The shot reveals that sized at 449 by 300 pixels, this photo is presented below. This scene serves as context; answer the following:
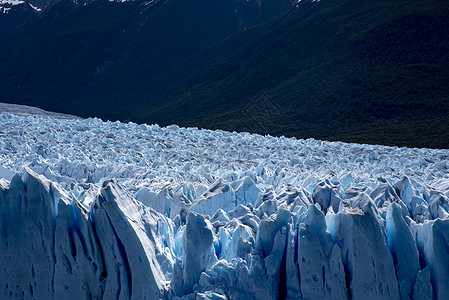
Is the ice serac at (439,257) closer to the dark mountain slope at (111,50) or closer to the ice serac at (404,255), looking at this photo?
the ice serac at (404,255)

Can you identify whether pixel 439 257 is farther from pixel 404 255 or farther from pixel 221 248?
pixel 221 248

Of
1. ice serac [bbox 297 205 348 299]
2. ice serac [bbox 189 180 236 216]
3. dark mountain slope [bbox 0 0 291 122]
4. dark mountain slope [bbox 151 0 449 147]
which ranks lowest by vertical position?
ice serac [bbox 297 205 348 299]

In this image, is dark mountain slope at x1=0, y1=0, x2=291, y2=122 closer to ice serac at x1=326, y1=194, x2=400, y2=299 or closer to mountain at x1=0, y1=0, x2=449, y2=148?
mountain at x1=0, y1=0, x2=449, y2=148

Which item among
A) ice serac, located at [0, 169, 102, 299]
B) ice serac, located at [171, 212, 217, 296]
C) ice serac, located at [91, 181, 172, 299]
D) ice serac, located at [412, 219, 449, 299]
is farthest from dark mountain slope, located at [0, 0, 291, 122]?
ice serac, located at [412, 219, 449, 299]

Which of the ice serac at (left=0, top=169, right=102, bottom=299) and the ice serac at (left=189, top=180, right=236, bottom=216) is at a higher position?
the ice serac at (left=189, top=180, right=236, bottom=216)

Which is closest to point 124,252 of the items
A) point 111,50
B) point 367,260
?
point 367,260
